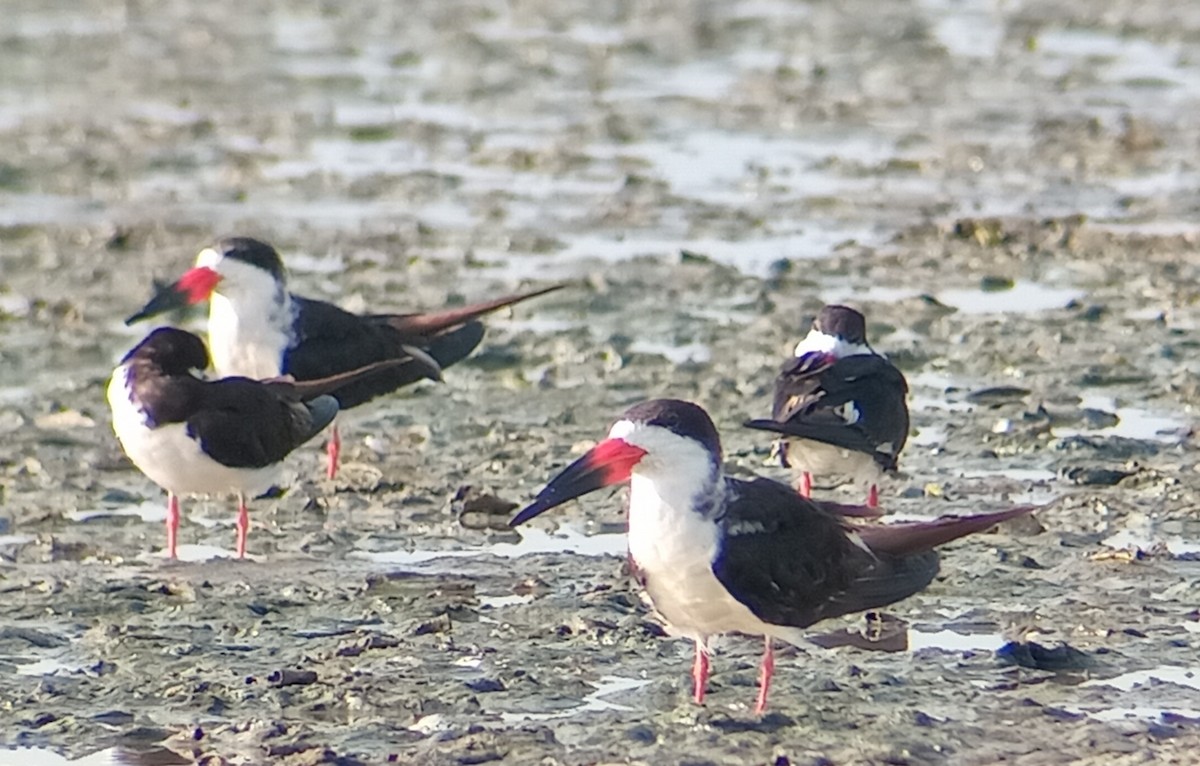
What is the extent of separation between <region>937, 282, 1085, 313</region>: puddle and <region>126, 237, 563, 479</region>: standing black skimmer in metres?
2.76

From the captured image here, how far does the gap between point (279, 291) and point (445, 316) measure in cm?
74

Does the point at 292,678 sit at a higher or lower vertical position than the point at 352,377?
lower

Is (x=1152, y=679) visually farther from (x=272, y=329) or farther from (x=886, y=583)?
(x=272, y=329)

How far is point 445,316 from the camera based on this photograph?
927 cm

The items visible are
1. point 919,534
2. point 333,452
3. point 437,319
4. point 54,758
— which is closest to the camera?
point 54,758

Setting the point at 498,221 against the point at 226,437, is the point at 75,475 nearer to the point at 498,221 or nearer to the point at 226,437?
the point at 226,437

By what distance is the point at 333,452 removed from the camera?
339 inches

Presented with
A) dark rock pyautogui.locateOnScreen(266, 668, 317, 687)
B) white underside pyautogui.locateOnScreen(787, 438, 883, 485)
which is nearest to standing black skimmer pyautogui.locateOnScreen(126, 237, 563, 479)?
white underside pyautogui.locateOnScreen(787, 438, 883, 485)

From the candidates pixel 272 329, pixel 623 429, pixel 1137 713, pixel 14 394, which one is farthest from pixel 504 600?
pixel 14 394

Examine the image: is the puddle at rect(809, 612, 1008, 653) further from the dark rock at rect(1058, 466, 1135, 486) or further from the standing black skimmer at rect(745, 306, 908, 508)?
the dark rock at rect(1058, 466, 1135, 486)

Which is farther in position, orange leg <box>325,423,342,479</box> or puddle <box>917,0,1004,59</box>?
puddle <box>917,0,1004,59</box>

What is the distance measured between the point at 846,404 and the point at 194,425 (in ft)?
Answer: 6.84

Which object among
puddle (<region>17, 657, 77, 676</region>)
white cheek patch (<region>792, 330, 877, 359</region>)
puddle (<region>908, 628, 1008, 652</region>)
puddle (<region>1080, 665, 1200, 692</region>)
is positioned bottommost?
puddle (<region>17, 657, 77, 676</region>)

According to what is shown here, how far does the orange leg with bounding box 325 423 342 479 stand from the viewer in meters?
8.55
